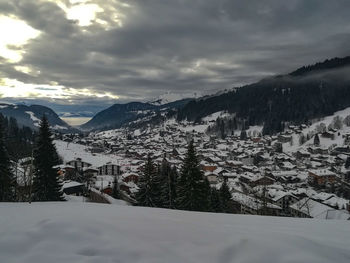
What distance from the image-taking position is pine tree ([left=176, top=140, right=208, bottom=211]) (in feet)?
57.3

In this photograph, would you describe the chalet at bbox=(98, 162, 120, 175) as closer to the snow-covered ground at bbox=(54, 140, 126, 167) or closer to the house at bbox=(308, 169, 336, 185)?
the snow-covered ground at bbox=(54, 140, 126, 167)

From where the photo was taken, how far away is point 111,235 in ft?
13.4

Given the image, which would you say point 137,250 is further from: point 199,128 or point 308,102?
point 308,102

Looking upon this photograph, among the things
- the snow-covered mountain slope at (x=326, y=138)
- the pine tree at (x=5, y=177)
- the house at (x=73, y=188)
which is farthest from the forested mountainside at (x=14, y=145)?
the snow-covered mountain slope at (x=326, y=138)

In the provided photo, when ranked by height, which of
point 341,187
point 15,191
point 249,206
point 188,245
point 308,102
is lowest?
point 341,187

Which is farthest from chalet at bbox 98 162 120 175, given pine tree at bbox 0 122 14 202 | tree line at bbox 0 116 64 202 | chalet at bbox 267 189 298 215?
pine tree at bbox 0 122 14 202

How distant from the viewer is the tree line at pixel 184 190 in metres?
17.6

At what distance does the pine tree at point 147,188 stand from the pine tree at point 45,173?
19.1 ft

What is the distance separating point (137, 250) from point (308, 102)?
211 m

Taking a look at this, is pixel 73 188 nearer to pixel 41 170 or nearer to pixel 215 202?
pixel 41 170

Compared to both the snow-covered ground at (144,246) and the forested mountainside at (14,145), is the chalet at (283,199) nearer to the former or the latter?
the forested mountainside at (14,145)

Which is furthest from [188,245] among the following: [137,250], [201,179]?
[201,179]

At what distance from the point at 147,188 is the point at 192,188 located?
3.95m

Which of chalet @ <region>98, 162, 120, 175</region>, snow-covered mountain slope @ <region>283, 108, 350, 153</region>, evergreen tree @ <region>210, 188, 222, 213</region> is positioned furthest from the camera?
snow-covered mountain slope @ <region>283, 108, 350, 153</region>
